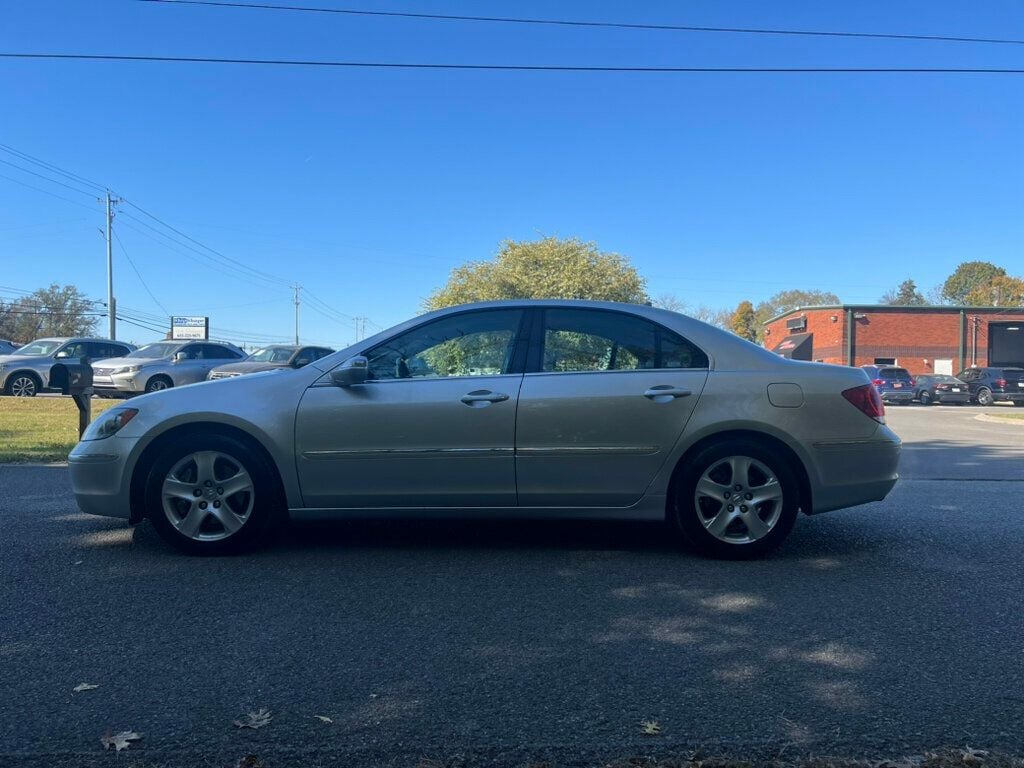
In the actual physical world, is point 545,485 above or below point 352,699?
above

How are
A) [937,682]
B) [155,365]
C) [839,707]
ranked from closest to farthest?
[839,707], [937,682], [155,365]

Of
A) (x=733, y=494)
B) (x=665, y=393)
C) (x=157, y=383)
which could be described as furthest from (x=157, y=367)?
(x=733, y=494)

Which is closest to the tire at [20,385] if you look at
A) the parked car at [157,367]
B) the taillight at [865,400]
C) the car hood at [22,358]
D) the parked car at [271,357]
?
the car hood at [22,358]

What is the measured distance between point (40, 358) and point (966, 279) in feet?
331

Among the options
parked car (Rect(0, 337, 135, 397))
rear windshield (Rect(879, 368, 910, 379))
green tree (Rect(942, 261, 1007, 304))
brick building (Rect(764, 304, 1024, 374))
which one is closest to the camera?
parked car (Rect(0, 337, 135, 397))

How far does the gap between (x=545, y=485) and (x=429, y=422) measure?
793 mm

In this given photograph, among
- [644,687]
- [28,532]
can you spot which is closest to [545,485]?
[644,687]

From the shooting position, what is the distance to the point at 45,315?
79062mm

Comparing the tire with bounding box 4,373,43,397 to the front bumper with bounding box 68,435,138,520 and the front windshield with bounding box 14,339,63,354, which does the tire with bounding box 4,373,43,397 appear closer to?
the front windshield with bounding box 14,339,63,354

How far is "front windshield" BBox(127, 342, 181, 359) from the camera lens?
19.2m

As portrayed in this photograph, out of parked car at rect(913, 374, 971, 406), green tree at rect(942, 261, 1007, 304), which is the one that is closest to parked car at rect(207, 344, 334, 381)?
parked car at rect(913, 374, 971, 406)

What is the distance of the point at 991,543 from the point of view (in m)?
5.27

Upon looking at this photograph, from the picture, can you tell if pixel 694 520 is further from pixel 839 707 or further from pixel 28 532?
pixel 28 532

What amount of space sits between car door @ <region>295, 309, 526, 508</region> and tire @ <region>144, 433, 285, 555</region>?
29 centimetres
